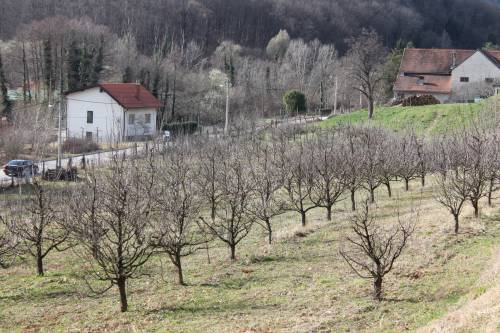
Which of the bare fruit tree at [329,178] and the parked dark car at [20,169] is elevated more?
the bare fruit tree at [329,178]

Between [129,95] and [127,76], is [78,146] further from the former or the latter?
[127,76]

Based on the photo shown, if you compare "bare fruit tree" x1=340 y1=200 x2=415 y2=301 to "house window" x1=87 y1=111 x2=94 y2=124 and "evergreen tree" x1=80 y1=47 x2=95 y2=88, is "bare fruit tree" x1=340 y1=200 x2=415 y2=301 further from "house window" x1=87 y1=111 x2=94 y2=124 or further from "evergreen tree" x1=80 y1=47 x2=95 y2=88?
"evergreen tree" x1=80 y1=47 x2=95 y2=88

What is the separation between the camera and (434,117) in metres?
32.6

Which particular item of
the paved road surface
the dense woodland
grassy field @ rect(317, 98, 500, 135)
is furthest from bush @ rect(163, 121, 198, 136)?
grassy field @ rect(317, 98, 500, 135)

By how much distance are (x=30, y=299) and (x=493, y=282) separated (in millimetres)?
8880

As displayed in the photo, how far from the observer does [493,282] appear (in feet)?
35.3

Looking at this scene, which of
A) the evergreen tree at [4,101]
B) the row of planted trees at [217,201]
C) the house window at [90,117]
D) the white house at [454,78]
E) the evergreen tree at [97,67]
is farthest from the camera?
the evergreen tree at [97,67]

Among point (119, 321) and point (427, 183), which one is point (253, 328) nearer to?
point (119, 321)

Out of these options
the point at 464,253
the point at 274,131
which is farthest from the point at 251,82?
the point at 464,253

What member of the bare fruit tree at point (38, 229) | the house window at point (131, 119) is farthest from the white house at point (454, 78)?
the bare fruit tree at point (38, 229)

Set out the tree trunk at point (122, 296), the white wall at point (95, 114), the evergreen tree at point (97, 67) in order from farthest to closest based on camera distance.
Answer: the evergreen tree at point (97, 67)
the white wall at point (95, 114)
the tree trunk at point (122, 296)

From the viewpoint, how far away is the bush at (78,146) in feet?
110

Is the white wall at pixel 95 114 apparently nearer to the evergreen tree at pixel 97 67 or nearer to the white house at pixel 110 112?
the white house at pixel 110 112

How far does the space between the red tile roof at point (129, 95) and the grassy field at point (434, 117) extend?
11052mm
